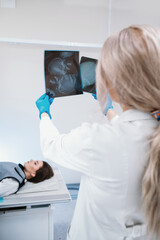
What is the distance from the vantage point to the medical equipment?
5.07 ft

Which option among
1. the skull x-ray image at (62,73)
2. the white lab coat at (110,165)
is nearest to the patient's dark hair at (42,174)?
the skull x-ray image at (62,73)

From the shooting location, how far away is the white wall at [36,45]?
7.89ft

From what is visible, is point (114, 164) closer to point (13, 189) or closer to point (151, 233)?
point (151, 233)

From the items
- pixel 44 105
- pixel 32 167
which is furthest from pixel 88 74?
pixel 32 167

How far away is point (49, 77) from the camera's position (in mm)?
1503

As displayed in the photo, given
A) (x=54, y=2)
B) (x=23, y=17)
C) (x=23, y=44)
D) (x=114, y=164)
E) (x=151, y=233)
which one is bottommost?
(x=151, y=233)

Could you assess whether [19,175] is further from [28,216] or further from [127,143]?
[127,143]

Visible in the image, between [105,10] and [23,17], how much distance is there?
951 millimetres

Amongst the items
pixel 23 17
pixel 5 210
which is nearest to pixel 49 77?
pixel 5 210

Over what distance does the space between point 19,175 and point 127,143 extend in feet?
4.93

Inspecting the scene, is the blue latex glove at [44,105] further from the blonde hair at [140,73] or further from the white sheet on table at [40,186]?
the white sheet on table at [40,186]

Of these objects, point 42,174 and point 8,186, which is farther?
point 42,174

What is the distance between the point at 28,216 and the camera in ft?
5.15

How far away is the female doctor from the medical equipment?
97 centimetres
